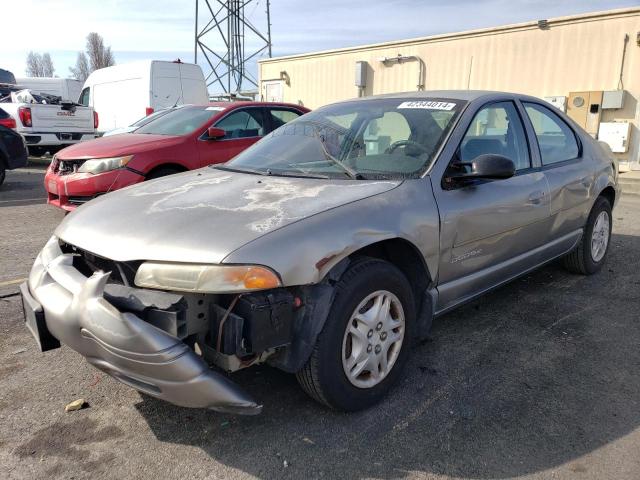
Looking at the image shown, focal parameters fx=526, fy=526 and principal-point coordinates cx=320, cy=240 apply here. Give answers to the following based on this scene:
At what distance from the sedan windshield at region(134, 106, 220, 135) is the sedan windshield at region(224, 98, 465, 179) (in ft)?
10.8

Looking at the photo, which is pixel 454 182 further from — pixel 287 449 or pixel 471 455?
pixel 287 449

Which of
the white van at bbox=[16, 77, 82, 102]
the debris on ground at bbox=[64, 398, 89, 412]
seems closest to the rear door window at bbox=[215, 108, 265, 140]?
the debris on ground at bbox=[64, 398, 89, 412]

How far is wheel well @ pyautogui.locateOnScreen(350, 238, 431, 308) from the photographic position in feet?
8.93

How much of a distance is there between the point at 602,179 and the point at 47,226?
627cm

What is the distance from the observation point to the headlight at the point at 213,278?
209 centimetres

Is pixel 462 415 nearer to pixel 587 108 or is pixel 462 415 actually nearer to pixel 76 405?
pixel 76 405

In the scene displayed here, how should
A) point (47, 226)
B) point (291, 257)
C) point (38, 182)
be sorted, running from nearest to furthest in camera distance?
point (291, 257) → point (47, 226) → point (38, 182)

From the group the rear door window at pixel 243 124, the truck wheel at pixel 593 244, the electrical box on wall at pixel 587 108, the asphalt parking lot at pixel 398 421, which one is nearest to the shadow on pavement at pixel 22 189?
the rear door window at pixel 243 124

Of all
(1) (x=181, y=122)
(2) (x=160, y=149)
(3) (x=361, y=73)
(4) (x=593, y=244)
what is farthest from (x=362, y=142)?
(3) (x=361, y=73)

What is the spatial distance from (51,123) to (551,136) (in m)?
12.4

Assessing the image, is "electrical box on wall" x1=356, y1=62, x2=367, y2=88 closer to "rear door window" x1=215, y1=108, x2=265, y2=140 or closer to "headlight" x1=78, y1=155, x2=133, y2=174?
"rear door window" x1=215, y1=108, x2=265, y2=140

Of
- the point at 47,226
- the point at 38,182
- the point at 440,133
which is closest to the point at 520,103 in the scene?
the point at 440,133

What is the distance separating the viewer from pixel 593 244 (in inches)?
186

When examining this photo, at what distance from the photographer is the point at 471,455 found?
2324 mm
